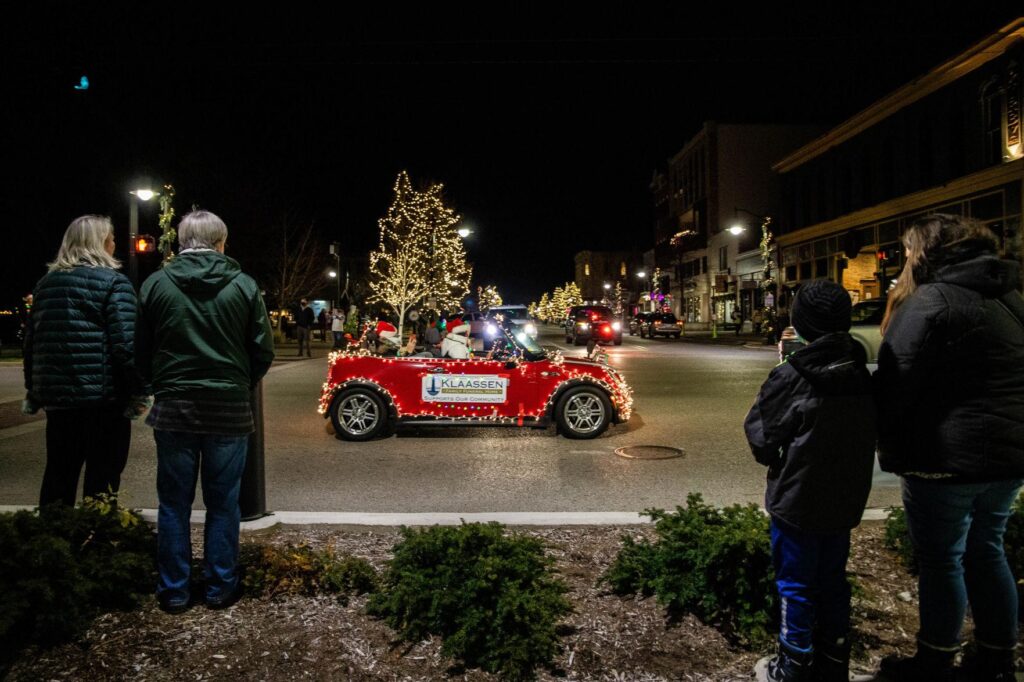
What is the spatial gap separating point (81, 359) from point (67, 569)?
50.2 inches

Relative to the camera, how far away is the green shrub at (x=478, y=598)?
335cm

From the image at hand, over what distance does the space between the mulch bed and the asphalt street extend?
7.01 feet

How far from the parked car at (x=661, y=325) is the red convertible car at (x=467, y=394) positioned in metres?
36.9

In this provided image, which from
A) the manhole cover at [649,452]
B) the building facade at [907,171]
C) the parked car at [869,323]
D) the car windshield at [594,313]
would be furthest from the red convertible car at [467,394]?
the car windshield at [594,313]

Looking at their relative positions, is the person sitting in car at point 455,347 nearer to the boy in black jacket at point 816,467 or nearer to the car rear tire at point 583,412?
the car rear tire at point 583,412

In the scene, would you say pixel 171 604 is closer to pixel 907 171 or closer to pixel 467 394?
pixel 467 394

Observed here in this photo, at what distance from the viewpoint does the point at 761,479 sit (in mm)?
7473

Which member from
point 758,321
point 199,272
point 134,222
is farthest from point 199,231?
point 758,321

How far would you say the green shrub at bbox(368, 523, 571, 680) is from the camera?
3348 mm

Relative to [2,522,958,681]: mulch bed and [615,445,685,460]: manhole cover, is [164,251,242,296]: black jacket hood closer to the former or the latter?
[2,522,958,681]: mulch bed

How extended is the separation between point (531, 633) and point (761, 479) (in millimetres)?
4690

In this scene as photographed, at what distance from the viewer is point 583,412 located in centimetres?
990

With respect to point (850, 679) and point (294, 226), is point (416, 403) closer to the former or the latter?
point (850, 679)

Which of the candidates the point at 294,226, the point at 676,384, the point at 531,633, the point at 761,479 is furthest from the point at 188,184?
the point at 531,633
